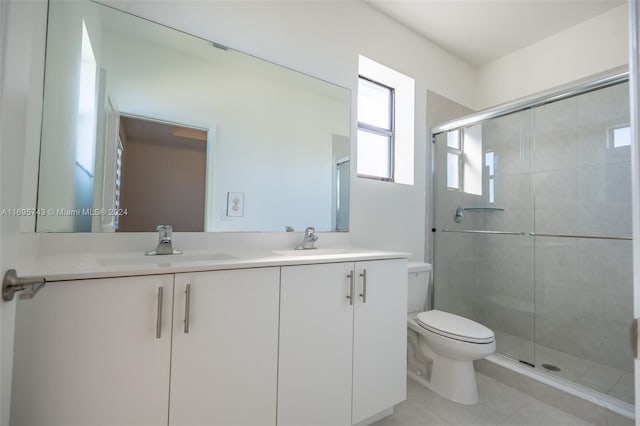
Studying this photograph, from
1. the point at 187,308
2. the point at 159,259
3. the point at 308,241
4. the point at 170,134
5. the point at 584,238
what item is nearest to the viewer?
the point at 187,308

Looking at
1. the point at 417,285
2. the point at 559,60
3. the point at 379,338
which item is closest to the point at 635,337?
the point at 379,338

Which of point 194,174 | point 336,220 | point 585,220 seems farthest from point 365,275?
point 585,220

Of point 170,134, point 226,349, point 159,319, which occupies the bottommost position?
point 226,349

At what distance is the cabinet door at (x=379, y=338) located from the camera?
128 cm

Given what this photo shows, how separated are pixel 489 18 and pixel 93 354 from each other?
2981 millimetres

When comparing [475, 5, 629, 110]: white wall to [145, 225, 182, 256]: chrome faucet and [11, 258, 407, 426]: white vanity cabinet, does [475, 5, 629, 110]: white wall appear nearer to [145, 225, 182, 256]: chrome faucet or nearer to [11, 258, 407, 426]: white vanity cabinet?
[11, 258, 407, 426]: white vanity cabinet

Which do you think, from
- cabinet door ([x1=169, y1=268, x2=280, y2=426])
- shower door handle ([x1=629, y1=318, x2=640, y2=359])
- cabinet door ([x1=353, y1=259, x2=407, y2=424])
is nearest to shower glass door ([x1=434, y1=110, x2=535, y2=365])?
cabinet door ([x1=353, y1=259, x2=407, y2=424])

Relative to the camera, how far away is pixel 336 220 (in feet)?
5.97

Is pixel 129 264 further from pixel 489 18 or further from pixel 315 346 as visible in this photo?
pixel 489 18

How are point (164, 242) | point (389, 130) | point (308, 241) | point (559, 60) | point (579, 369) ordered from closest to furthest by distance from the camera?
point (164, 242), point (308, 241), point (579, 369), point (559, 60), point (389, 130)

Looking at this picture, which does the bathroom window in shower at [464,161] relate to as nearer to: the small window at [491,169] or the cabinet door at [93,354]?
the small window at [491,169]

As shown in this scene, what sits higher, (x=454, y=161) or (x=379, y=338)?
(x=454, y=161)

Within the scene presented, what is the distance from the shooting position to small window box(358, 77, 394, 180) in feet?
7.23

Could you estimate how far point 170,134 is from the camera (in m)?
1.32
